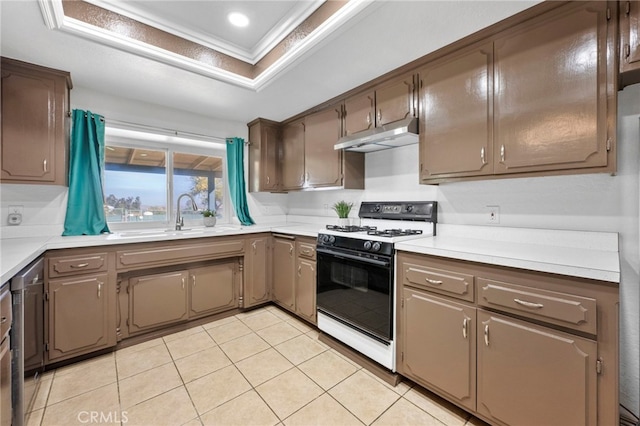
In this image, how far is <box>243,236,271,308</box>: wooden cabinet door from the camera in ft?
9.77

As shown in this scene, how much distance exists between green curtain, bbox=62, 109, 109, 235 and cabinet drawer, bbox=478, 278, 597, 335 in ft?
10.3

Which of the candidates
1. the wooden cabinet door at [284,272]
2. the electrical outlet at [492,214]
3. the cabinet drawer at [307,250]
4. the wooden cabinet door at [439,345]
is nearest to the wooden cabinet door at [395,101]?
the electrical outlet at [492,214]

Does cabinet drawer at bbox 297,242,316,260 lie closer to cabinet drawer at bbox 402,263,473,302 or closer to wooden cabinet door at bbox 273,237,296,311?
wooden cabinet door at bbox 273,237,296,311

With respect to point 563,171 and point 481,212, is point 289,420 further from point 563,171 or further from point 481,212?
point 563,171

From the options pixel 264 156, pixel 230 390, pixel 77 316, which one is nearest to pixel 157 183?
pixel 264 156

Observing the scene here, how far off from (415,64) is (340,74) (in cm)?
59

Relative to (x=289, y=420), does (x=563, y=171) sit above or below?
above

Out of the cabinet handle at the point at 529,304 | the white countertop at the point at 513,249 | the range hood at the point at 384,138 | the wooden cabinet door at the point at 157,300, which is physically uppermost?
the range hood at the point at 384,138

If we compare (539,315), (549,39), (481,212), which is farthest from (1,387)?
(549,39)

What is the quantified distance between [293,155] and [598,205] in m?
2.75

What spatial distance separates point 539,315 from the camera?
1229 millimetres

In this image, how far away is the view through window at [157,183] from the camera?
2.82 metres

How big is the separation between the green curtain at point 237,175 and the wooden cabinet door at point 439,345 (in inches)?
92.2

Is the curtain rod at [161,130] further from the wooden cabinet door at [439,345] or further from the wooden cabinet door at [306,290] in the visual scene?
the wooden cabinet door at [439,345]
